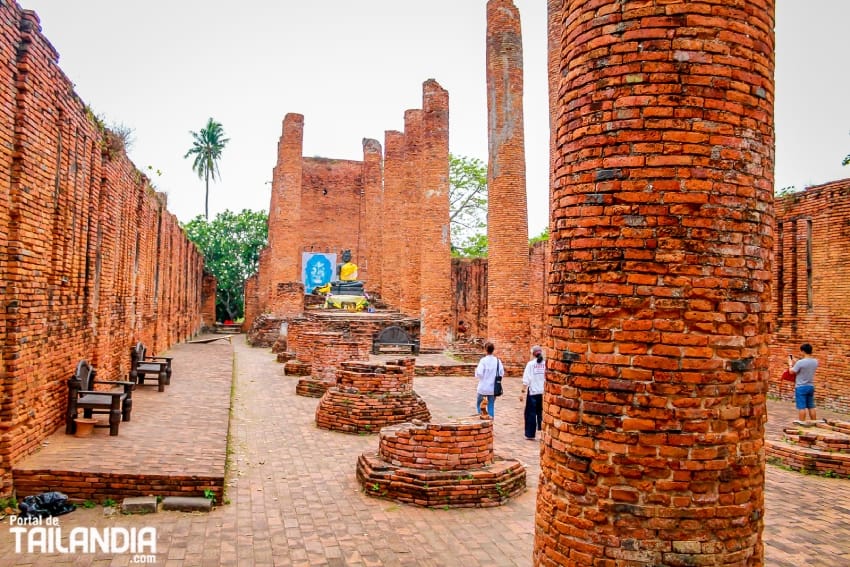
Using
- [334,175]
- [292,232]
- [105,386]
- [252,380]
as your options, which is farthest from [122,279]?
[334,175]

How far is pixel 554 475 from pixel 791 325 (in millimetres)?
13343

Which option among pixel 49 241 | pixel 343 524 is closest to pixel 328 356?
pixel 49 241

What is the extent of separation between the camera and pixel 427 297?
22.2m

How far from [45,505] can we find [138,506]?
0.74 metres

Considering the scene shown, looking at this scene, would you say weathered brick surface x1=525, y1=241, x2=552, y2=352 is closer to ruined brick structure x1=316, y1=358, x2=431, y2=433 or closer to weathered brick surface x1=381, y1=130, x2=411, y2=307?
weathered brick surface x1=381, y1=130, x2=411, y2=307

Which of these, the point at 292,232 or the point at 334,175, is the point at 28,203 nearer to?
the point at 292,232

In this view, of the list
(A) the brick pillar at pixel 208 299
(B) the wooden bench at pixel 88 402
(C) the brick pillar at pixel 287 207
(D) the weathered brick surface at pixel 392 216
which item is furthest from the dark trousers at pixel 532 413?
(A) the brick pillar at pixel 208 299

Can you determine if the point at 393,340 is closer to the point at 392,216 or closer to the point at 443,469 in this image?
the point at 392,216

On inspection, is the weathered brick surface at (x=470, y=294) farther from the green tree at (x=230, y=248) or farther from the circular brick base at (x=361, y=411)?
the green tree at (x=230, y=248)

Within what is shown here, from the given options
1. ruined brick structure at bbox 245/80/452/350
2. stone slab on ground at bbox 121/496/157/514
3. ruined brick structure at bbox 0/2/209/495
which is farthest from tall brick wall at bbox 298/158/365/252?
stone slab on ground at bbox 121/496/157/514

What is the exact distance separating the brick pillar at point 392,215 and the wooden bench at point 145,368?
56.1ft

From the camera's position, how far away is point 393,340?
21094 mm

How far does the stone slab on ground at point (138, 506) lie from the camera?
5.81 metres

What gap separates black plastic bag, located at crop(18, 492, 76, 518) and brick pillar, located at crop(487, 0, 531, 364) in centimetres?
1294
